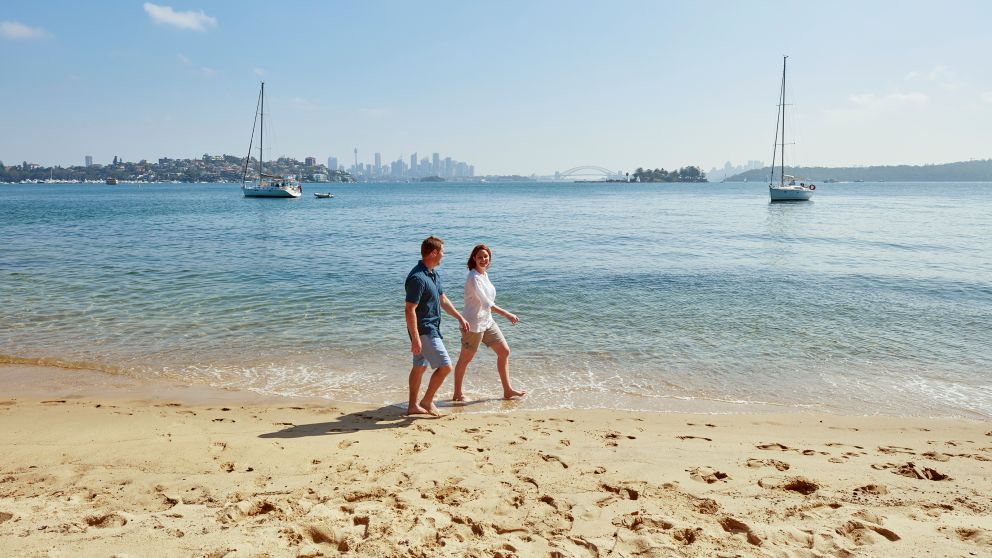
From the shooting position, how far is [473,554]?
10.7 ft

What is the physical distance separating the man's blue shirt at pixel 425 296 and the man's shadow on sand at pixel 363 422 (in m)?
0.99

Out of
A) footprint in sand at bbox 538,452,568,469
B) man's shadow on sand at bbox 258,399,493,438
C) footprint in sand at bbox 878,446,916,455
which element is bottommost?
man's shadow on sand at bbox 258,399,493,438

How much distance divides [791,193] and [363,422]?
215 ft

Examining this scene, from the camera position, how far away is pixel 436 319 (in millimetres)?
6047

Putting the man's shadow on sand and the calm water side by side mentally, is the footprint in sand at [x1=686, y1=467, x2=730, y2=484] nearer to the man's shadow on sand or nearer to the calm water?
the calm water

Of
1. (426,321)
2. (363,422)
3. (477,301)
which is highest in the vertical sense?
(477,301)

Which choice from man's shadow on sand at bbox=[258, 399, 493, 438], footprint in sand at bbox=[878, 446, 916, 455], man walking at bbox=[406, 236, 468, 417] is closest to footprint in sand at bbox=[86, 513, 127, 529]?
man's shadow on sand at bbox=[258, 399, 493, 438]

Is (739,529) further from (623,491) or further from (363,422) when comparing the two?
(363,422)

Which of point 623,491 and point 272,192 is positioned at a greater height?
point 272,192

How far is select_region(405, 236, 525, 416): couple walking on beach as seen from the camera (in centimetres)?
579

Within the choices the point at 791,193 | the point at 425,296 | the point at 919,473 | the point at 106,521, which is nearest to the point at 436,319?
the point at 425,296

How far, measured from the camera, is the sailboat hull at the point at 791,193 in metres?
60.8

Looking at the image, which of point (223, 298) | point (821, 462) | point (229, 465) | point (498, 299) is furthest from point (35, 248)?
point (821, 462)

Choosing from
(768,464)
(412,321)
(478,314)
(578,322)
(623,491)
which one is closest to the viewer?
(623,491)
